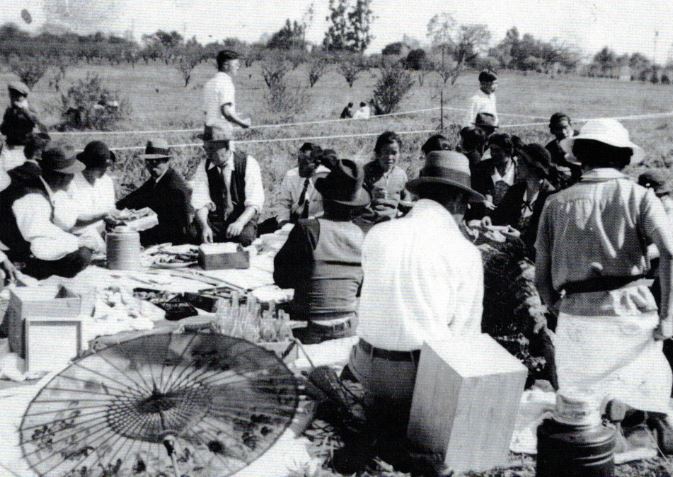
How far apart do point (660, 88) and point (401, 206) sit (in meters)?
22.9

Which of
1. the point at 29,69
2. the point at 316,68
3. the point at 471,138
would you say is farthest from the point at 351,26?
the point at 471,138

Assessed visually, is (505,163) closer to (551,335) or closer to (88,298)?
(551,335)

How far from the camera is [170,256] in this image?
18.8ft

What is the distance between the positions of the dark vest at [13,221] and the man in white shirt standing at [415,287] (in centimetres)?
281

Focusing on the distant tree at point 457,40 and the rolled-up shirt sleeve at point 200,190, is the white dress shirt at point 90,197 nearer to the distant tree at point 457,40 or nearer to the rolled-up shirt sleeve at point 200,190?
the rolled-up shirt sleeve at point 200,190

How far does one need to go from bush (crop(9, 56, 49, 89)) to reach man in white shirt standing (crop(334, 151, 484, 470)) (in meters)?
18.0

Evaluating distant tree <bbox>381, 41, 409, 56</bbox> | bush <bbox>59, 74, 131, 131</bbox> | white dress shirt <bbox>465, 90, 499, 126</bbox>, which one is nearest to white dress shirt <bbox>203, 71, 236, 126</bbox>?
white dress shirt <bbox>465, 90, 499, 126</bbox>

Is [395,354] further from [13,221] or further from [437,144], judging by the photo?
[437,144]

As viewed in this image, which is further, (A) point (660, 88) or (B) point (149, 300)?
(A) point (660, 88)

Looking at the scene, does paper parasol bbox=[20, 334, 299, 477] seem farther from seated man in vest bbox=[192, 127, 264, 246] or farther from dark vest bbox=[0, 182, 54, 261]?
seated man in vest bbox=[192, 127, 264, 246]

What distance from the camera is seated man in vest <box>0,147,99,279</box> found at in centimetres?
487

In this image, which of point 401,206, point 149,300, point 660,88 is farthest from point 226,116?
point 660,88

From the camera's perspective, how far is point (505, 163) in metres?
6.59

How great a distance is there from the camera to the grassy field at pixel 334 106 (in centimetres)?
1416
